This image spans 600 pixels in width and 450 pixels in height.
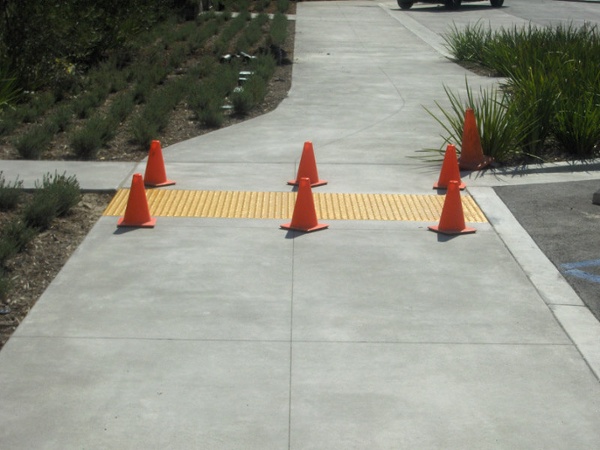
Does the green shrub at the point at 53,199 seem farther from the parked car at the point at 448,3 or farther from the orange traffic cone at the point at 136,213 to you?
the parked car at the point at 448,3

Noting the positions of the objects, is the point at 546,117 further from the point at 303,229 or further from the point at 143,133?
the point at 143,133

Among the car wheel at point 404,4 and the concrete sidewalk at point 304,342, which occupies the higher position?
the concrete sidewalk at point 304,342

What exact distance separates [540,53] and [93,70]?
284 inches

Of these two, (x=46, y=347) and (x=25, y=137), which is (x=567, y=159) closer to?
(x=25, y=137)

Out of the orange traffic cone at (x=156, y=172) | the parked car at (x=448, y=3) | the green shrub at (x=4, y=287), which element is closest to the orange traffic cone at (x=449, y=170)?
the orange traffic cone at (x=156, y=172)

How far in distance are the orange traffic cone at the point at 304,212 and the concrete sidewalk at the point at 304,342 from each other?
4.0 inches

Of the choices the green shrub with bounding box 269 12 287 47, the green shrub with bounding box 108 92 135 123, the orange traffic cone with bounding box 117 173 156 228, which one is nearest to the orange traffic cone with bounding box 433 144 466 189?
the orange traffic cone with bounding box 117 173 156 228

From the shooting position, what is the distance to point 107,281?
23.4 feet

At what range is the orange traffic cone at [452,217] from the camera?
838 centimetres

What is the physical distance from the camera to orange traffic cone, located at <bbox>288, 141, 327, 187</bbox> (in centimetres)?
977

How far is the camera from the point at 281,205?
30.3 feet

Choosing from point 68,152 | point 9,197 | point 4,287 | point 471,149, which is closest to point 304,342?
point 4,287

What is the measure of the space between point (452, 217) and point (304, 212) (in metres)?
1.24

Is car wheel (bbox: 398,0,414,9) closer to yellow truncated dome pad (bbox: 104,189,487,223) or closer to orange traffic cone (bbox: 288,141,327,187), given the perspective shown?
orange traffic cone (bbox: 288,141,327,187)
